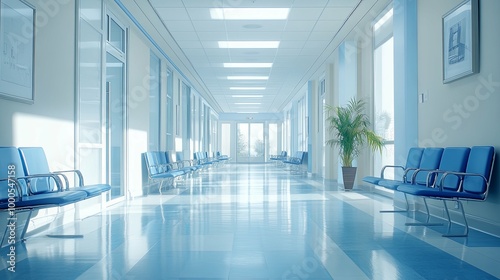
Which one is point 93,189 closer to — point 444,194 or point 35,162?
point 35,162

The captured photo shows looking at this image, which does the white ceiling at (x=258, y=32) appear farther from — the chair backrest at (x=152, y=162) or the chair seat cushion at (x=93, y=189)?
the chair seat cushion at (x=93, y=189)

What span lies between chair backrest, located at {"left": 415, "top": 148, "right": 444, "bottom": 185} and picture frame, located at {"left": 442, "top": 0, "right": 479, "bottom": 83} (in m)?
0.79

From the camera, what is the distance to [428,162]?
4.84 m

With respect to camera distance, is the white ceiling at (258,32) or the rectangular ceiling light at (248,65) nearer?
the white ceiling at (258,32)

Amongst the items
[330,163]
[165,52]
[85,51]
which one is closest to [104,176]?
[85,51]

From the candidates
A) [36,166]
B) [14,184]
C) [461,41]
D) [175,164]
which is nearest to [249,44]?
[175,164]

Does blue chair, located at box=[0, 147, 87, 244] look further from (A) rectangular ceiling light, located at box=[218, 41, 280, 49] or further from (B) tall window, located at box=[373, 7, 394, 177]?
(A) rectangular ceiling light, located at box=[218, 41, 280, 49]

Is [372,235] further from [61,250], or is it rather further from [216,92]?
[216,92]

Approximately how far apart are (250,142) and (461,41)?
21.7 metres

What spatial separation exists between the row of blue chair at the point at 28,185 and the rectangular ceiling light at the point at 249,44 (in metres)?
5.13

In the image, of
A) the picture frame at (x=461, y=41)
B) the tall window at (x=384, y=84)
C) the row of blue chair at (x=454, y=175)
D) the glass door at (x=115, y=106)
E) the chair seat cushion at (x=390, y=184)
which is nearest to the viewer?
the row of blue chair at (x=454, y=175)

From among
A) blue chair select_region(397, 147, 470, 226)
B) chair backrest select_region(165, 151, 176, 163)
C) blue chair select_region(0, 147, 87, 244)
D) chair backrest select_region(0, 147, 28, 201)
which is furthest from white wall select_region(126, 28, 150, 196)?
blue chair select_region(397, 147, 470, 226)

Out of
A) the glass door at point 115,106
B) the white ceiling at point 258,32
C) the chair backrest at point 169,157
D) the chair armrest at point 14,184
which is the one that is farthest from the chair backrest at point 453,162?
the chair backrest at point 169,157

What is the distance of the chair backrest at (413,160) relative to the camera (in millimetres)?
5113
